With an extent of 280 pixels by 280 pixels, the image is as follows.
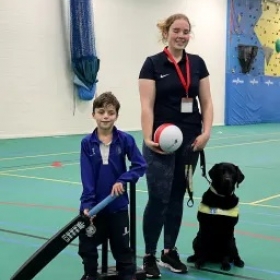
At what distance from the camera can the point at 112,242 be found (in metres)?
3.27

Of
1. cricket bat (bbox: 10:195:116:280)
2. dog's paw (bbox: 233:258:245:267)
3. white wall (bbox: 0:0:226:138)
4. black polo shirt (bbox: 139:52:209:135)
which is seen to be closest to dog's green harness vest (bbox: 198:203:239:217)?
dog's paw (bbox: 233:258:245:267)

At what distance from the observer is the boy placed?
→ 10.4 feet

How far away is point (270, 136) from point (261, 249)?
1110 centimetres

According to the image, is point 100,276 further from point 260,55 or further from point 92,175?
point 260,55

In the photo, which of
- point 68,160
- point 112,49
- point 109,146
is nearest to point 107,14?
point 112,49

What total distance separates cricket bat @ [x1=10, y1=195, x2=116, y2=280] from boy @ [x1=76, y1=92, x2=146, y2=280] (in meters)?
0.15

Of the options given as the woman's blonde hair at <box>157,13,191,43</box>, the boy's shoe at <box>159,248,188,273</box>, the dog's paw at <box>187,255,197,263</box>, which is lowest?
the dog's paw at <box>187,255,197,263</box>

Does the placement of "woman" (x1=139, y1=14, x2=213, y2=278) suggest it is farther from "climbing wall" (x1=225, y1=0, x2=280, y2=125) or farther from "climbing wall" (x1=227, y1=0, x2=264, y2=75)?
"climbing wall" (x1=227, y1=0, x2=264, y2=75)

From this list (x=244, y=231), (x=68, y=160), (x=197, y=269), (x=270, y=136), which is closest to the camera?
(x=197, y=269)

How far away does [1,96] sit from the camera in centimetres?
1345

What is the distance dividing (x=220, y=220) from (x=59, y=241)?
1306mm


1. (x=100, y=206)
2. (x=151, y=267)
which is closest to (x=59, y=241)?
(x=100, y=206)

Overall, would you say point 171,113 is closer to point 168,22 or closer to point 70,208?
point 168,22

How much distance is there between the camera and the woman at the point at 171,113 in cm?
360
